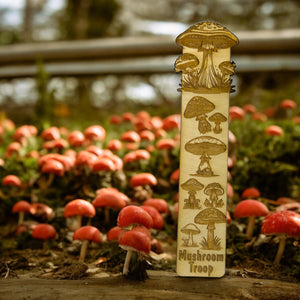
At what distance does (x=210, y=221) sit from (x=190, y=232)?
169 mm

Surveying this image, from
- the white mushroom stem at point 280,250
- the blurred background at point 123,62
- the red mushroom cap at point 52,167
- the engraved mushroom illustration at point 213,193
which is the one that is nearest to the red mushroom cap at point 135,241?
the engraved mushroom illustration at point 213,193

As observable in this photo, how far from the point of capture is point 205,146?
100 inches

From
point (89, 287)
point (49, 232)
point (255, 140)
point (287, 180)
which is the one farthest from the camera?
point (255, 140)

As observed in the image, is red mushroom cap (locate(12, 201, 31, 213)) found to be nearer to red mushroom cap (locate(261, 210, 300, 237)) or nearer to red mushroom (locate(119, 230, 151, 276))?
red mushroom (locate(119, 230, 151, 276))

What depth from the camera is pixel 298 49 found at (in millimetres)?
7770

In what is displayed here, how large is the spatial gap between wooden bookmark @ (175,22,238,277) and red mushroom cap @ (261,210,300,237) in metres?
0.37

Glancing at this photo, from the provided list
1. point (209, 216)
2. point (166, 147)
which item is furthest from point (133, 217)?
point (166, 147)

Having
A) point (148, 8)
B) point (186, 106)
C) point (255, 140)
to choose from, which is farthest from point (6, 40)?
point (186, 106)

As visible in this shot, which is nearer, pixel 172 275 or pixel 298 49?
pixel 172 275

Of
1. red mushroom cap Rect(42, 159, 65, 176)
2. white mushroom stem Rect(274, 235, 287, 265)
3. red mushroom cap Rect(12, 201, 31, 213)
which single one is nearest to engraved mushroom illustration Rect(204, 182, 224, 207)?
white mushroom stem Rect(274, 235, 287, 265)

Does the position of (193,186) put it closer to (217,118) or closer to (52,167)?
(217,118)

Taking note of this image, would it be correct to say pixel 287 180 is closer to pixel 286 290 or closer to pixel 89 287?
pixel 286 290

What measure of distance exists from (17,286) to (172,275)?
3.61 feet

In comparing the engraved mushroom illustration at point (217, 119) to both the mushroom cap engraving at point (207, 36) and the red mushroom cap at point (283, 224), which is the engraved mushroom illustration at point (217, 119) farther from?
the red mushroom cap at point (283, 224)
